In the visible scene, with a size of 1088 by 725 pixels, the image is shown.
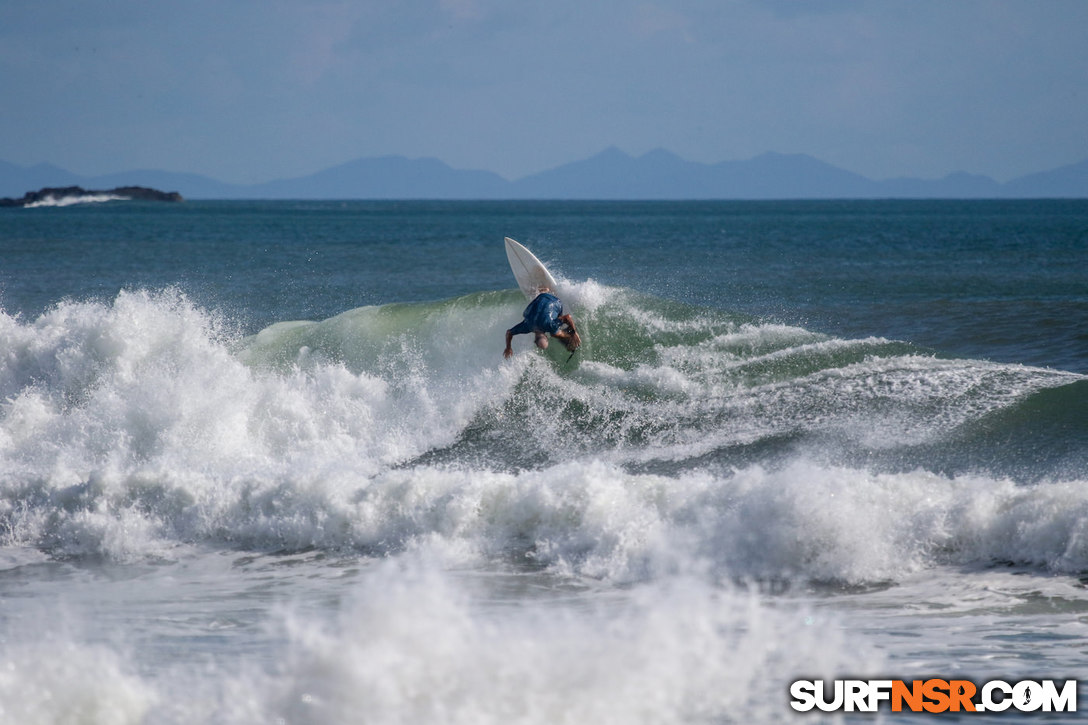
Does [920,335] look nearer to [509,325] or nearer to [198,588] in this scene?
[509,325]

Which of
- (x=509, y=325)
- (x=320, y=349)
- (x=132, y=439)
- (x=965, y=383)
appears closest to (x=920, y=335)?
(x=965, y=383)

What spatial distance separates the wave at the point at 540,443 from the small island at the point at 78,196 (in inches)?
5505

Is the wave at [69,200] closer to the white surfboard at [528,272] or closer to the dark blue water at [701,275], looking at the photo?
the dark blue water at [701,275]

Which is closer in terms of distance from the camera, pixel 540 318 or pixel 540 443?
pixel 540 443

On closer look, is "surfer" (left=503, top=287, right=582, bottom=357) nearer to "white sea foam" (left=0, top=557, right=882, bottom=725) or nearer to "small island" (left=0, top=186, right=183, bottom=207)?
"white sea foam" (left=0, top=557, right=882, bottom=725)

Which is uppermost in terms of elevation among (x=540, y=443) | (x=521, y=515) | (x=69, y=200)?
(x=69, y=200)

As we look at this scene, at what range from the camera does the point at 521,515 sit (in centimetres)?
785

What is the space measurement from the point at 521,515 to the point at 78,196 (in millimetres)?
160122

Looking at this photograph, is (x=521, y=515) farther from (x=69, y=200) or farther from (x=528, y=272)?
(x=69, y=200)

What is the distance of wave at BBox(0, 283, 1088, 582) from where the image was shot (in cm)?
727

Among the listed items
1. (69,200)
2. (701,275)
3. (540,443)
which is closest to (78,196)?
(69,200)

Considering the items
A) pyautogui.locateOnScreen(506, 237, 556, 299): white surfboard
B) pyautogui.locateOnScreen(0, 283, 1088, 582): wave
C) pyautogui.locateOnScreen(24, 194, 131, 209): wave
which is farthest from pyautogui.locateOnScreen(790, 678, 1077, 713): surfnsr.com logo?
Result: pyautogui.locateOnScreen(24, 194, 131, 209): wave

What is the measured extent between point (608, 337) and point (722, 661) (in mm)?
7693

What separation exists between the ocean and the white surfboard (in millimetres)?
297
